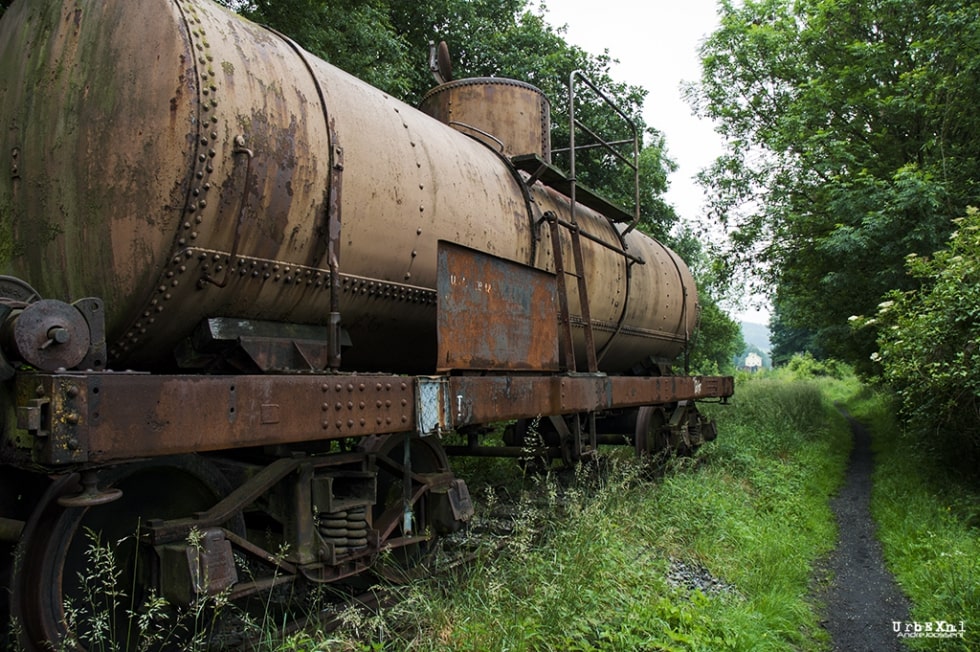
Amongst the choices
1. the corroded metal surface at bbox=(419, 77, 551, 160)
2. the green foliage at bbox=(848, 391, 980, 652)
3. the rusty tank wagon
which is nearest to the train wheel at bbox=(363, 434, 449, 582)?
the rusty tank wagon

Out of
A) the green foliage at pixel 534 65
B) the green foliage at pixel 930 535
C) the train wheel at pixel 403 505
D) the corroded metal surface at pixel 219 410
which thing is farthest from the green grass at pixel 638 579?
the green foliage at pixel 534 65

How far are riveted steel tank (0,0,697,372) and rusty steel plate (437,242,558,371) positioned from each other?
43 centimetres

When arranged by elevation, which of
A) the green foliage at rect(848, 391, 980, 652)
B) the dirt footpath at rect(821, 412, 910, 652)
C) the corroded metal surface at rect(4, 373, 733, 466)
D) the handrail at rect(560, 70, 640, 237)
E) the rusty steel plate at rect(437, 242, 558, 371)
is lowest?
the dirt footpath at rect(821, 412, 910, 652)

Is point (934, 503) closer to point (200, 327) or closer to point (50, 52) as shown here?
point (200, 327)

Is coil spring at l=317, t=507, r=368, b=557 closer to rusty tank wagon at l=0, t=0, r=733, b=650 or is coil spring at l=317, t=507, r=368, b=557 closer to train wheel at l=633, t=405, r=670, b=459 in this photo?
rusty tank wagon at l=0, t=0, r=733, b=650

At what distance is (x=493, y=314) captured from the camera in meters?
4.51

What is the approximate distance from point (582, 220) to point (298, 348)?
13.4 ft

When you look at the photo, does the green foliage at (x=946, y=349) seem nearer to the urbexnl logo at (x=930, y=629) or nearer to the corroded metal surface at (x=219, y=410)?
the urbexnl logo at (x=930, y=629)

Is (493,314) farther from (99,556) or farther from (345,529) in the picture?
(99,556)

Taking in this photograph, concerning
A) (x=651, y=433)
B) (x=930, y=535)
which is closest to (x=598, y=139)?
(x=651, y=433)

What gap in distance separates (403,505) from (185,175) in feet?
7.21

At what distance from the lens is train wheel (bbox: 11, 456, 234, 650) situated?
108 inches

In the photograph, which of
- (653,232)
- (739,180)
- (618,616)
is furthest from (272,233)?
(739,180)

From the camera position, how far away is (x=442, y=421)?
3912 mm
